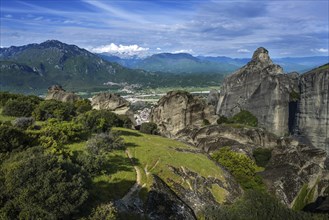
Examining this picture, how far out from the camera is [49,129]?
41781 mm

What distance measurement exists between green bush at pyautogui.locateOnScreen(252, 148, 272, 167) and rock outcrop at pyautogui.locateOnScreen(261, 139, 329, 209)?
3.17 feet

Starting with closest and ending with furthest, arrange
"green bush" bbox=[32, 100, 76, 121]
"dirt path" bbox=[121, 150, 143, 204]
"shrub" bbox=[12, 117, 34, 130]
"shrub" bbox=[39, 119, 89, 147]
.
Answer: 1. "dirt path" bbox=[121, 150, 143, 204]
2. "shrub" bbox=[39, 119, 89, 147]
3. "shrub" bbox=[12, 117, 34, 130]
4. "green bush" bbox=[32, 100, 76, 121]

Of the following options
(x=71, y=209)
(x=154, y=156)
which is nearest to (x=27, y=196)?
(x=71, y=209)

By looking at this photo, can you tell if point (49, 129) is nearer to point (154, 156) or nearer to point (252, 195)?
point (154, 156)

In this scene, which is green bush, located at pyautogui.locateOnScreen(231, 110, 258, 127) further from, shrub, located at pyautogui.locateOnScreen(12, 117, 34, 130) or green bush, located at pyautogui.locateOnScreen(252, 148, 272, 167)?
Result: shrub, located at pyautogui.locateOnScreen(12, 117, 34, 130)

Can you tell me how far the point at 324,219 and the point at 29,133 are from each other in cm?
3113

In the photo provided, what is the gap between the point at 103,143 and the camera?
41.1m

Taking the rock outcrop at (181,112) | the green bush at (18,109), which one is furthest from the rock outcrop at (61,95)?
the green bush at (18,109)

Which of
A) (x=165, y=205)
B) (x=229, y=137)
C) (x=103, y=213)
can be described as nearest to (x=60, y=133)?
(x=165, y=205)

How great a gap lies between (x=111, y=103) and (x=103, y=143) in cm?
5329

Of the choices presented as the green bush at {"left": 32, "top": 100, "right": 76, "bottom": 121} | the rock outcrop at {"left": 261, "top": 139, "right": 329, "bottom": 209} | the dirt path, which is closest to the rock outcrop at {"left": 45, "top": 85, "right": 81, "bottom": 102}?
the green bush at {"left": 32, "top": 100, "right": 76, "bottom": 121}

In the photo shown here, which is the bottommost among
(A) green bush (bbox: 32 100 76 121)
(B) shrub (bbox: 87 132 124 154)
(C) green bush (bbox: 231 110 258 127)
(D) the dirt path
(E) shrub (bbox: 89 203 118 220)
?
(C) green bush (bbox: 231 110 258 127)

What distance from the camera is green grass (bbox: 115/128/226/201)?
39.6 meters

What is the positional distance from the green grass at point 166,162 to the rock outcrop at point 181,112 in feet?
144
